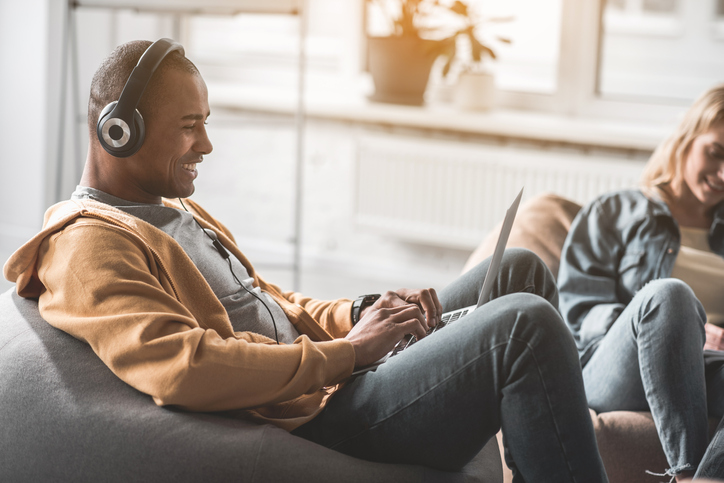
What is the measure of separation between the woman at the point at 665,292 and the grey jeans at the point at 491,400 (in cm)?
41

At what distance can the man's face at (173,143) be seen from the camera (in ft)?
3.93

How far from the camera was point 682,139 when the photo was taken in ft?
6.23

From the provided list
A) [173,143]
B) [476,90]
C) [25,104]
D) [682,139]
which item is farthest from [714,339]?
[25,104]

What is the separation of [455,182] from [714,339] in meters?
1.54

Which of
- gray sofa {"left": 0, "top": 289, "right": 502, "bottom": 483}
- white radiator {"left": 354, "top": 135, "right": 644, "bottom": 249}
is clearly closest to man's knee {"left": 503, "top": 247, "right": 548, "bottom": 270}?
gray sofa {"left": 0, "top": 289, "right": 502, "bottom": 483}

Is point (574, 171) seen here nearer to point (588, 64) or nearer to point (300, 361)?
point (588, 64)

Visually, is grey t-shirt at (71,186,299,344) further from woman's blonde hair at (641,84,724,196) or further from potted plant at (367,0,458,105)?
potted plant at (367,0,458,105)

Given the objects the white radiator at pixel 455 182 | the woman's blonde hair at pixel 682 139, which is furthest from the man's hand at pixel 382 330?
the white radiator at pixel 455 182

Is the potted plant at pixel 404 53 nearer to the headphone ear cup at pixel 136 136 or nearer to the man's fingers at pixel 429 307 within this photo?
the man's fingers at pixel 429 307

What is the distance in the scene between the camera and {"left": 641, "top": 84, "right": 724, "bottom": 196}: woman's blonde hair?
6.00 feet

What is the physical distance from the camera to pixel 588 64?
3.07 m

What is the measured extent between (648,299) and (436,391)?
619mm

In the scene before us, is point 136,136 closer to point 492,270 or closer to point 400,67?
point 492,270

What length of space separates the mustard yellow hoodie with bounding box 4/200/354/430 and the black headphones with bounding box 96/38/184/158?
10cm
